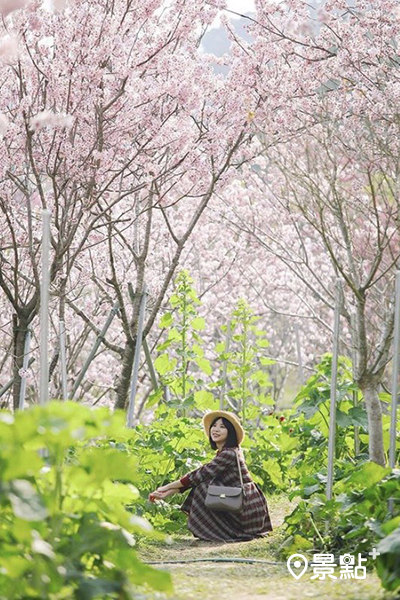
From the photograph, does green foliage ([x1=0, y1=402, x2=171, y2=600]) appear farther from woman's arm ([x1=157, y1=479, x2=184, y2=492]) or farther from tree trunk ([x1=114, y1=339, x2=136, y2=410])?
tree trunk ([x1=114, y1=339, x2=136, y2=410])

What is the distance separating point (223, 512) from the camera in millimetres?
6609

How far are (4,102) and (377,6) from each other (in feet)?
9.30

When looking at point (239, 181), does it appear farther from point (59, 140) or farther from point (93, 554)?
point (93, 554)

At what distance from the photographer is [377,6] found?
7.57m

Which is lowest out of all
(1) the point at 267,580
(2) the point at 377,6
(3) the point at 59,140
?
(1) the point at 267,580

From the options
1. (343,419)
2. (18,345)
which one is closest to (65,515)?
(343,419)

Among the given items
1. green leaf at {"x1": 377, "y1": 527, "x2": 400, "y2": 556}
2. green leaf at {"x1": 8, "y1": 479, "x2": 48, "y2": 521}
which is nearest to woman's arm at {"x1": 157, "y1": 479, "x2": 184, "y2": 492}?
green leaf at {"x1": 377, "y1": 527, "x2": 400, "y2": 556}

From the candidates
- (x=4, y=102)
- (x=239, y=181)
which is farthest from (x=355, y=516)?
(x=239, y=181)

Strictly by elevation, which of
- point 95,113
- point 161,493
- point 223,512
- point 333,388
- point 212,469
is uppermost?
point 95,113

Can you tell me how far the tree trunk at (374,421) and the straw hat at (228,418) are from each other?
0.86 metres

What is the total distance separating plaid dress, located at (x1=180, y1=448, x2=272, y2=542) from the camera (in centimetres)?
656

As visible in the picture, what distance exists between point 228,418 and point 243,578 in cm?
219

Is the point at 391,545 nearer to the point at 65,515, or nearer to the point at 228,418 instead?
the point at 65,515

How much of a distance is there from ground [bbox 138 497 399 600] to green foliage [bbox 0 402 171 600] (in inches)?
19.0
